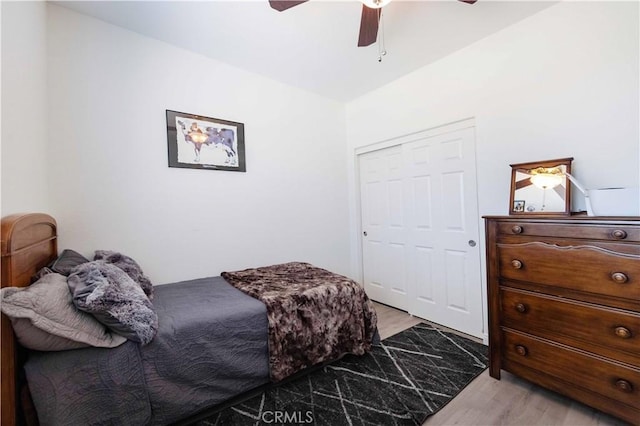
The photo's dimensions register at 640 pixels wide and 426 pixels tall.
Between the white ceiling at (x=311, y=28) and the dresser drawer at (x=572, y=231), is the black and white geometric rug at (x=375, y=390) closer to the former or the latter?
the dresser drawer at (x=572, y=231)

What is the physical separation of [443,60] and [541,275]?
216cm

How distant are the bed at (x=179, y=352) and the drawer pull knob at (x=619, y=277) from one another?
4.87 feet

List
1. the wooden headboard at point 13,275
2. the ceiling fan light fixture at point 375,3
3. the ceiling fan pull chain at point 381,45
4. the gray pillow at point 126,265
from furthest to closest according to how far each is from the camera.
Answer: the ceiling fan pull chain at point 381,45 < the gray pillow at point 126,265 < the ceiling fan light fixture at point 375,3 < the wooden headboard at point 13,275

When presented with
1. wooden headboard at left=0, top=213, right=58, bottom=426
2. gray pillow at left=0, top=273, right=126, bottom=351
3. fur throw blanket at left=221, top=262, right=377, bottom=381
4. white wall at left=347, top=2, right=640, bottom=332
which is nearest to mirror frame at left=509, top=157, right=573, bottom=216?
white wall at left=347, top=2, right=640, bottom=332

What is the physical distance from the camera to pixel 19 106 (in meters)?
1.44

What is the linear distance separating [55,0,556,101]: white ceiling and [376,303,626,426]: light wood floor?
2.70 metres

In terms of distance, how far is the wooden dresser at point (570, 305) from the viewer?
1.36 metres

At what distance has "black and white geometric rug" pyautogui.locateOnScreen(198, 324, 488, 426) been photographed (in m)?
1.58

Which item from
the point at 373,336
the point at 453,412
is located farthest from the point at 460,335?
the point at 453,412

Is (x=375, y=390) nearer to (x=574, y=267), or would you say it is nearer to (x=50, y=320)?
(x=574, y=267)

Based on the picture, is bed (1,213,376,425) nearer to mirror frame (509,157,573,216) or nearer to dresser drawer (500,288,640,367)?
dresser drawer (500,288,640,367)

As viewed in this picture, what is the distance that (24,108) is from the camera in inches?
59.4

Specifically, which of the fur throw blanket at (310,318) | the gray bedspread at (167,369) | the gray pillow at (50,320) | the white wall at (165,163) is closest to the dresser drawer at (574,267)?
the fur throw blanket at (310,318)

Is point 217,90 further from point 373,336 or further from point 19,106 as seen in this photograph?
point 373,336
